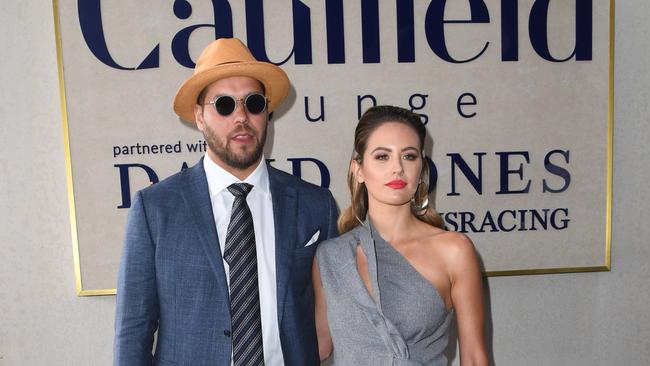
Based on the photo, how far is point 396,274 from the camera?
1473 millimetres

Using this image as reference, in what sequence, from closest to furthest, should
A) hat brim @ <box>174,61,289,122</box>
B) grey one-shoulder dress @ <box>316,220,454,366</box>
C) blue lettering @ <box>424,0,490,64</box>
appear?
grey one-shoulder dress @ <box>316,220,454,366</box>
hat brim @ <box>174,61,289,122</box>
blue lettering @ <box>424,0,490,64</box>

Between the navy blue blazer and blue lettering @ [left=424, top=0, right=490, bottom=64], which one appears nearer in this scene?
the navy blue blazer

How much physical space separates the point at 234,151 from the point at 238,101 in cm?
16

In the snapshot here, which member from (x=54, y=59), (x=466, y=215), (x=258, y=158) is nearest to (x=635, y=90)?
(x=466, y=215)

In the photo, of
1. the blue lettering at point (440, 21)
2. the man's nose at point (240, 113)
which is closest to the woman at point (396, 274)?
the man's nose at point (240, 113)

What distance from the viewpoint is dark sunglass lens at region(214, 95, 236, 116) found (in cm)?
150

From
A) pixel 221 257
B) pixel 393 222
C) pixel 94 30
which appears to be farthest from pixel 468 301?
pixel 94 30

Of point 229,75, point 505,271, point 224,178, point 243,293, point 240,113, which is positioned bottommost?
point 505,271

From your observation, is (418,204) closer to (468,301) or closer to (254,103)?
(468,301)

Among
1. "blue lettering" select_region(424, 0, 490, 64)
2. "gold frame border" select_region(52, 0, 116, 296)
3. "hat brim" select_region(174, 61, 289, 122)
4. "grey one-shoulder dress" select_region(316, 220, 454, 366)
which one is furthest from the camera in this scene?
"blue lettering" select_region(424, 0, 490, 64)

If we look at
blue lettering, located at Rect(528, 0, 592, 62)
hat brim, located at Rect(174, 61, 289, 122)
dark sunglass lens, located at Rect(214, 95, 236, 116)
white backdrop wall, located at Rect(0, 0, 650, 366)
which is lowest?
white backdrop wall, located at Rect(0, 0, 650, 366)

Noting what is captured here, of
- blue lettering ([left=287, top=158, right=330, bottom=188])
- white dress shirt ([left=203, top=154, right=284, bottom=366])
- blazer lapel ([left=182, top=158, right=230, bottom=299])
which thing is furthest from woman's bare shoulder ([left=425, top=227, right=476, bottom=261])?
blue lettering ([left=287, top=158, right=330, bottom=188])

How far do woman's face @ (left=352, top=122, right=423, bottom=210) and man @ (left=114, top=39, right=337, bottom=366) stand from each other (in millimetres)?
314

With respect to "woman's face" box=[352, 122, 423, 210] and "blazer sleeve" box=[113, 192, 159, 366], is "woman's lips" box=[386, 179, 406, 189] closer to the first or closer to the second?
"woman's face" box=[352, 122, 423, 210]
